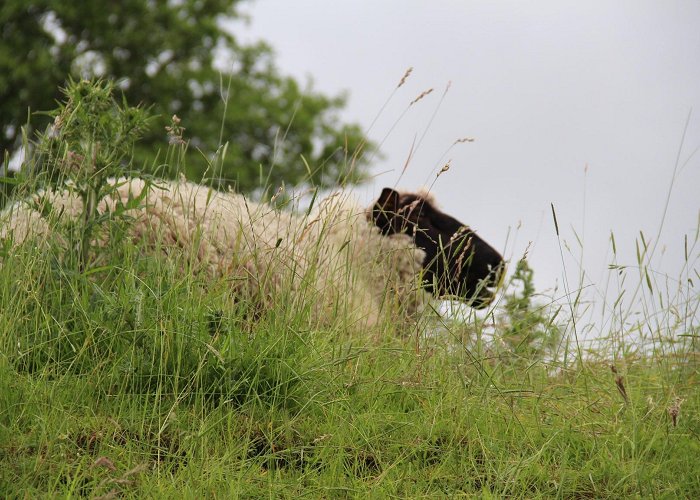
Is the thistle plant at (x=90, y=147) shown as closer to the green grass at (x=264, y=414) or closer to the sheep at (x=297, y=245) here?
the sheep at (x=297, y=245)

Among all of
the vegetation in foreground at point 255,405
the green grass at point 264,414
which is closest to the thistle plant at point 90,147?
the vegetation in foreground at point 255,405

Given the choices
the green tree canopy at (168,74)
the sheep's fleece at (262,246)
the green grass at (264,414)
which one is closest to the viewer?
the green grass at (264,414)

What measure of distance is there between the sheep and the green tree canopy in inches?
541

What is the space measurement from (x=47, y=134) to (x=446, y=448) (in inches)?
105

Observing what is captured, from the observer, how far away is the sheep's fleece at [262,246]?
4430 mm

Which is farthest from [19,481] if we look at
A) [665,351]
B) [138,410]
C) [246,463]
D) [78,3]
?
[78,3]

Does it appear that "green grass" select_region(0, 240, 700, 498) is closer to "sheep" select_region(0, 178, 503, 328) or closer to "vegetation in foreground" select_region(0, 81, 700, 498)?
"vegetation in foreground" select_region(0, 81, 700, 498)

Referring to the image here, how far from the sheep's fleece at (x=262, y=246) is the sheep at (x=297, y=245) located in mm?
11

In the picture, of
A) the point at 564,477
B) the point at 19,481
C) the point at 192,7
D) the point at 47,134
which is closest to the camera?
the point at 19,481

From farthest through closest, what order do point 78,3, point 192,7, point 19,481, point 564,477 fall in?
1. point 192,7
2. point 78,3
3. point 564,477
4. point 19,481

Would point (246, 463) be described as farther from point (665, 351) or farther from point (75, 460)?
point (665, 351)

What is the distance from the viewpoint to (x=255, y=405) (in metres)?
3.83

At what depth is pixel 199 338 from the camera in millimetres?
3945

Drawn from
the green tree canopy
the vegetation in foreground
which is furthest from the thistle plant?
the green tree canopy
